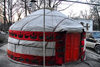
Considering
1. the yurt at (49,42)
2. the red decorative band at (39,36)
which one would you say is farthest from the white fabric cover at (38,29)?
the red decorative band at (39,36)

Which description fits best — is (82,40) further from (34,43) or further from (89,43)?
(89,43)

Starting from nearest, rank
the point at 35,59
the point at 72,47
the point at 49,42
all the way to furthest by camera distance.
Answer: the point at 49,42 < the point at 35,59 < the point at 72,47

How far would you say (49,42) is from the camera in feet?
14.3

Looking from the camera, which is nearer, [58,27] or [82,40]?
A: [58,27]

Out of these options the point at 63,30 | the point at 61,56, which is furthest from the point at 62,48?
the point at 63,30

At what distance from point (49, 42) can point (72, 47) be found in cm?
122

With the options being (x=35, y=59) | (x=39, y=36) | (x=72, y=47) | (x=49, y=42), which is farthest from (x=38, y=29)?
(x=72, y=47)

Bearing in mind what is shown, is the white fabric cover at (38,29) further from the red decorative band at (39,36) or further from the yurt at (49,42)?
the red decorative band at (39,36)

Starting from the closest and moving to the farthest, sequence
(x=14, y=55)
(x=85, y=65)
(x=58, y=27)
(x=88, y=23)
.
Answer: (x=58, y=27) → (x=85, y=65) → (x=14, y=55) → (x=88, y=23)

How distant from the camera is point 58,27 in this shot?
4.39 m

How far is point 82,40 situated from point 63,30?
155cm

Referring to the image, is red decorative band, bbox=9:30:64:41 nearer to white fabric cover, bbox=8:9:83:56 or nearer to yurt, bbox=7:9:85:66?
yurt, bbox=7:9:85:66

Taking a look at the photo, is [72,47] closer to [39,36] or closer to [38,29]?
[39,36]

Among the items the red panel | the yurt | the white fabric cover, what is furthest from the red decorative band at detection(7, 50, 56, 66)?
the red panel
